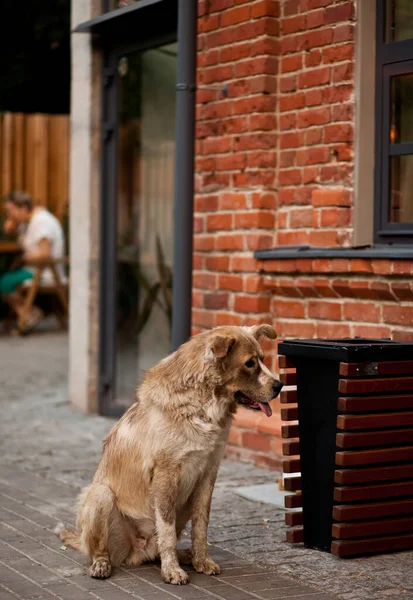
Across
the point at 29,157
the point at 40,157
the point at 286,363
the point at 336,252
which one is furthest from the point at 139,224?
the point at 29,157

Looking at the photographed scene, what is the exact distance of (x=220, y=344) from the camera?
15.4 feet

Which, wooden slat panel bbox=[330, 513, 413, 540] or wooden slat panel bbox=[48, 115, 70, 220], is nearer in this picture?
wooden slat panel bbox=[330, 513, 413, 540]

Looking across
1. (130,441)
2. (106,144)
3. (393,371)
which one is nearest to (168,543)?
(130,441)

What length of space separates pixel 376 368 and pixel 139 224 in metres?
4.68

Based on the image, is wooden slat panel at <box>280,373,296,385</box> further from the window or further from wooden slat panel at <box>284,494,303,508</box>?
the window

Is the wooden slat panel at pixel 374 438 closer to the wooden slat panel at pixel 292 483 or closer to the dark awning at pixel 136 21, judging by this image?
the wooden slat panel at pixel 292 483

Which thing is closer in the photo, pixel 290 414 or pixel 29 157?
pixel 290 414

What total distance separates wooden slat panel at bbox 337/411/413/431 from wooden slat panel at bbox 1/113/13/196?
49.6 ft

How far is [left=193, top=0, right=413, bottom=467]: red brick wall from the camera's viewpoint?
6.71 metres

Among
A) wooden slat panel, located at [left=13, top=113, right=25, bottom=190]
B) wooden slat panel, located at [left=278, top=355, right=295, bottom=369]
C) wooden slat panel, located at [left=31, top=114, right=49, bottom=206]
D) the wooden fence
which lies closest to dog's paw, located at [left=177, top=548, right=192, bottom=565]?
wooden slat panel, located at [left=278, top=355, right=295, bottom=369]

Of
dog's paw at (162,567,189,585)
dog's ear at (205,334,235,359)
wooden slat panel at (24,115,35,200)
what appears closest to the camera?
dog's ear at (205,334,235,359)

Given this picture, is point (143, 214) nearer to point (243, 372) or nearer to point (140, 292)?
point (140, 292)

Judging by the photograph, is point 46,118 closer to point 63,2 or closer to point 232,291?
point 63,2

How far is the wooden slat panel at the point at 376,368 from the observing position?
4.98m
